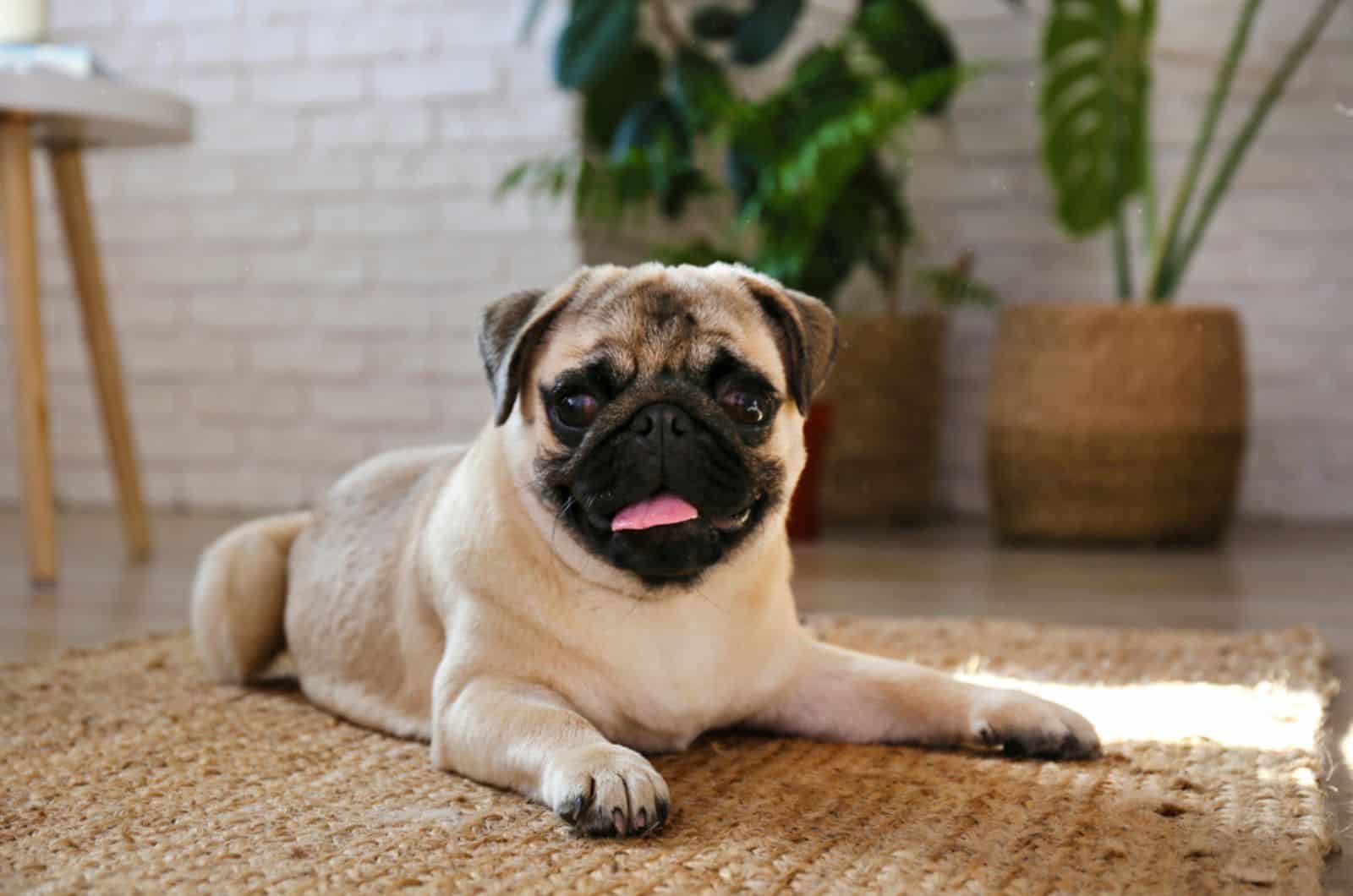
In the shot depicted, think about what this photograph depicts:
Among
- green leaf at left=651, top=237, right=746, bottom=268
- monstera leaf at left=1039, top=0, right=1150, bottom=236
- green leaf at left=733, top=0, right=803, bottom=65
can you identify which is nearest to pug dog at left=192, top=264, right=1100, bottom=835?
green leaf at left=651, top=237, right=746, bottom=268

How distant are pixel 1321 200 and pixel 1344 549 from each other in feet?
3.43

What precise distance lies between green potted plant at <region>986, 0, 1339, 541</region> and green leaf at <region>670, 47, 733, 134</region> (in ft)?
2.74

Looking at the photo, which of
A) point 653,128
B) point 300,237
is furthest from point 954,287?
point 300,237

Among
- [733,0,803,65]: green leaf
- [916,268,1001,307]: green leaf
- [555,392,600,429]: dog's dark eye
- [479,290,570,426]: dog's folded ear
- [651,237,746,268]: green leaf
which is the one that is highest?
[733,0,803,65]: green leaf

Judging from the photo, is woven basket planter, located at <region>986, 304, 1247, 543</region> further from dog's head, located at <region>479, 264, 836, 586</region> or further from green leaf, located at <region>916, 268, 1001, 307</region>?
dog's head, located at <region>479, 264, 836, 586</region>

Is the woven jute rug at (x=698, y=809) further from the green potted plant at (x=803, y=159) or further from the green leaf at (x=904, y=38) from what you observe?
the green leaf at (x=904, y=38)

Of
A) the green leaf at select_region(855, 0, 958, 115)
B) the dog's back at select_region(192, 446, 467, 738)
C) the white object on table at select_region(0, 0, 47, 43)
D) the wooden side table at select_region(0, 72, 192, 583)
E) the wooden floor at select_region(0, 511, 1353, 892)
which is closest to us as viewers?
the dog's back at select_region(192, 446, 467, 738)

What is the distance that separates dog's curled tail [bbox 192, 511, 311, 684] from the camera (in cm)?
179

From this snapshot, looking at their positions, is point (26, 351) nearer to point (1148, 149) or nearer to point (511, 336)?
point (511, 336)

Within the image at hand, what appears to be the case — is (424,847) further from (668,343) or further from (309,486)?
(309,486)

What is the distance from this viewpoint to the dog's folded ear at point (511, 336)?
52.9 inches

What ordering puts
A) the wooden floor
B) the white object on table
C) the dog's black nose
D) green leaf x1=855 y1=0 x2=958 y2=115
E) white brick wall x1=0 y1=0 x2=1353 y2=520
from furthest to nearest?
white brick wall x1=0 y1=0 x2=1353 y2=520, green leaf x1=855 y1=0 x2=958 y2=115, the white object on table, the wooden floor, the dog's black nose

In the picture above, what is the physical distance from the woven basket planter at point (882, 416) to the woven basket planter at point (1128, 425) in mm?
379

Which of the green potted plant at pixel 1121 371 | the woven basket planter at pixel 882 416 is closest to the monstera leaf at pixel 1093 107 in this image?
the green potted plant at pixel 1121 371
